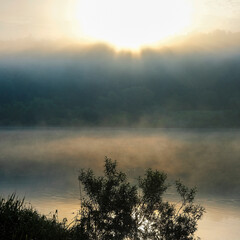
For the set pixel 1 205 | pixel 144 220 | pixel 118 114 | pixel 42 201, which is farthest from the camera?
pixel 118 114

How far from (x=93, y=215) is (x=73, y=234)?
2.88 ft

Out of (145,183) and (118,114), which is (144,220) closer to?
(145,183)

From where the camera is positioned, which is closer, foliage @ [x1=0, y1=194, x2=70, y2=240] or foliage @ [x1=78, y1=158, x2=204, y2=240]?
foliage @ [x1=0, y1=194, x2=70, y2=240]

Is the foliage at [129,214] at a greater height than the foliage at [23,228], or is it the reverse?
the foliage at [129,214]

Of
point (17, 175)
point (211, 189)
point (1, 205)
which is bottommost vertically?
point (1, 205)

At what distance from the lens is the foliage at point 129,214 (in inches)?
530

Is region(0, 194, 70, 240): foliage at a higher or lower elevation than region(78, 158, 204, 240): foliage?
lower

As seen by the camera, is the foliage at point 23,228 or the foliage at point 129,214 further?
the foliage at point 129,214

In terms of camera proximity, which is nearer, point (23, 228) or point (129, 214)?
point (23, 228)

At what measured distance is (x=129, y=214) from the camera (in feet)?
44.9

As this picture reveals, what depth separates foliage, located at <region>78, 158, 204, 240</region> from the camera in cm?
1346

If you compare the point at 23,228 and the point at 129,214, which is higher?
the point at 129,214

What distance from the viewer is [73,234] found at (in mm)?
13234

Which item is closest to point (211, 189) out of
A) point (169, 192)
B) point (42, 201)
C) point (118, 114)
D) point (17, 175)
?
point (169, 192)
